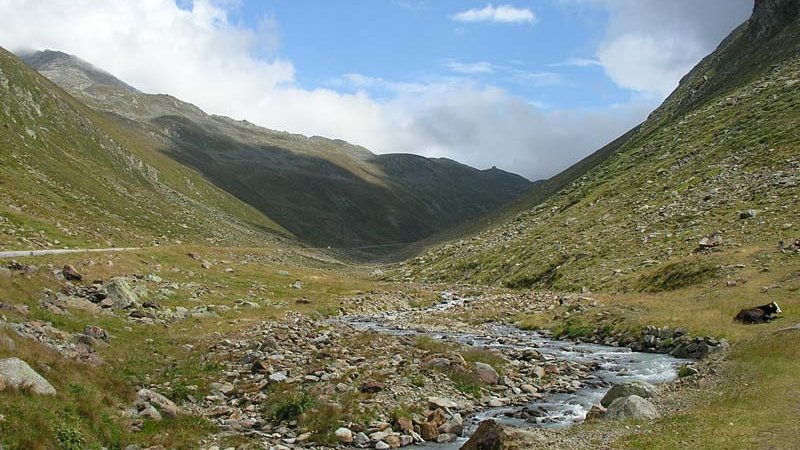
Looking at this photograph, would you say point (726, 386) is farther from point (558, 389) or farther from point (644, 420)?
point (558, 389)

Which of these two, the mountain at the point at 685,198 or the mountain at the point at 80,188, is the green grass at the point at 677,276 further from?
the mountain at the point at 80,188

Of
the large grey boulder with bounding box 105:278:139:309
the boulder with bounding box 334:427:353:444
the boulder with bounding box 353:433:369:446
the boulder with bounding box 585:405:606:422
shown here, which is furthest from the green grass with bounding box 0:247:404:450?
the boulder with bounding box 585:405:606:422

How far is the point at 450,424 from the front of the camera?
24.0m

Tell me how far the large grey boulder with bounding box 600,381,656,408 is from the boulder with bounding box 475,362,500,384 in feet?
21.2

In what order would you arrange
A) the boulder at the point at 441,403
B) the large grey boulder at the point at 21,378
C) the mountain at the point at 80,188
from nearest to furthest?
1. the large grey boulder at the point at 21,378
2. the boulder at the point at 441,403
3. the mountain at the point at 80,188

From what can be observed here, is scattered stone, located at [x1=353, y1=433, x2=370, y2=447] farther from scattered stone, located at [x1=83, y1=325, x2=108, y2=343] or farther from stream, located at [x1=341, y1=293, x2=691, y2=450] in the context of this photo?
scattered stone, located at [x1=83, y1=325, x2=108, y2=343]

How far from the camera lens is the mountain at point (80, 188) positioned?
67.9 meters

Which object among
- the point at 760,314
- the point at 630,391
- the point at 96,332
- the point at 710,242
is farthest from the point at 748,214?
the point at 96,332

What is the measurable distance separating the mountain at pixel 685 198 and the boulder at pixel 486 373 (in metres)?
30.1

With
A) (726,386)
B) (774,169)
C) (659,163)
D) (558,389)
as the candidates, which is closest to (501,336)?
A: (558,389)

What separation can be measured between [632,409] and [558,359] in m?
15.3

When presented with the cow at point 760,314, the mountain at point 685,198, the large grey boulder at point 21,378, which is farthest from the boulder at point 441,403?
the mountain at point 685,198

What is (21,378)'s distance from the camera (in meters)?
18.9

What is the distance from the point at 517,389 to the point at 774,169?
59.0 m
